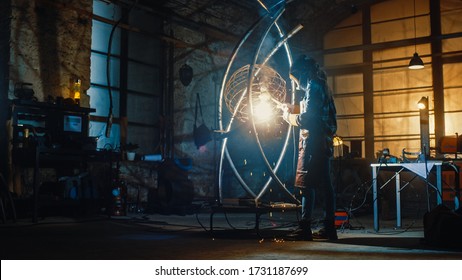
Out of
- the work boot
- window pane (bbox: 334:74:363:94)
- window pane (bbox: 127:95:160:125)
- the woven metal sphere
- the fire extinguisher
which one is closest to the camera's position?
the work boot

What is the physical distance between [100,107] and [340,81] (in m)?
7.05

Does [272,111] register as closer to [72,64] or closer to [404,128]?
[72,64]

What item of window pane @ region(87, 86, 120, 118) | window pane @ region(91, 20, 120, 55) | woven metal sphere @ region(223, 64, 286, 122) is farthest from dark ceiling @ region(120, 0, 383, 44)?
woven metal sphere @ region(223, 64, 286, 122)

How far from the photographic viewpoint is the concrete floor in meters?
3.89

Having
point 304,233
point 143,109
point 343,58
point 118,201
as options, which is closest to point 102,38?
point 143,109

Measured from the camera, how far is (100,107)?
10016 millimetres

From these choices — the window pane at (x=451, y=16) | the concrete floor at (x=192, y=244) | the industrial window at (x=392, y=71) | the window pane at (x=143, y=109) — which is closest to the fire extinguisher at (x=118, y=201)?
the concrete floor at (x=192, y=244)

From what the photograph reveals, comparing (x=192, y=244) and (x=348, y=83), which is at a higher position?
(x=348, y=83)

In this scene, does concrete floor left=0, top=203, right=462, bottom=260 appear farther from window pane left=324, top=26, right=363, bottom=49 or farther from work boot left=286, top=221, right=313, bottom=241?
window pane left=324, top=26, right=363, bottom=49

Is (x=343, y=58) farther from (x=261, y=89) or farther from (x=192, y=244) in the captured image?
(x=192, y=244)

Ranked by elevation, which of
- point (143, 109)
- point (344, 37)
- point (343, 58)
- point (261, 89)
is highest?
point (344, 37)

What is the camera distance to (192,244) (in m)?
4.66

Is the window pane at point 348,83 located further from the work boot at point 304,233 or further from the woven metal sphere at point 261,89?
the work boot at point 304,233

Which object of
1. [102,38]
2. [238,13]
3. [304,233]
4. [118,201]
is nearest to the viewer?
[304,233]
